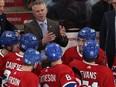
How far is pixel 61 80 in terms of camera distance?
3875 millimetres

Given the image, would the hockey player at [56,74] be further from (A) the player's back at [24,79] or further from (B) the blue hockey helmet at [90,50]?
(B) the blue hockey helmet at [90,50]

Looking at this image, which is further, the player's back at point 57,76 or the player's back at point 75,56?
the player's back at point 75,56

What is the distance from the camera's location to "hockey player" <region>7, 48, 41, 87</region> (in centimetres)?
385

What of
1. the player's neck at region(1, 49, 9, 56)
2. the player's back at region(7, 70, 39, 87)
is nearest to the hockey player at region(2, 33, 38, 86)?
the player's neck at region(1, 49, 9, 56)

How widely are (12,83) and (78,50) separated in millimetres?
1163

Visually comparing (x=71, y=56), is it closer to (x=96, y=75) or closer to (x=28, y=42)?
(x=28, y=42)

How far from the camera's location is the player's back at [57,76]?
3.85 meters

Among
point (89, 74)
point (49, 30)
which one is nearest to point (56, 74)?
point (89, 74)

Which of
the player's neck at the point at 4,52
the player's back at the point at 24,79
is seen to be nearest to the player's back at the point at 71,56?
the player's neck at the point at 4,52

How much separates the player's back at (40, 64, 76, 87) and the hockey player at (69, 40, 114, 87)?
0.93 feet

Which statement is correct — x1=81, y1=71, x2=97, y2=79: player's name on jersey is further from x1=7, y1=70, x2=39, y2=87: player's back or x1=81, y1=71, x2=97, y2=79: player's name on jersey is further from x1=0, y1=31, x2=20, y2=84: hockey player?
x1=0, y1=31, x2=20, y2=84: hockey player

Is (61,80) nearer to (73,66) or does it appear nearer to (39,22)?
(73,66)

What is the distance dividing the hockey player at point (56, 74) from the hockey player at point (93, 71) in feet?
0.80

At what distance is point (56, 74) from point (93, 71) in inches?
16.5
